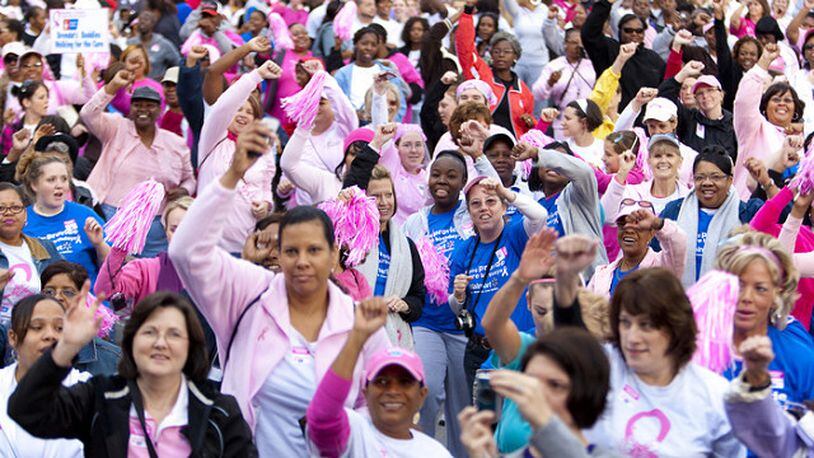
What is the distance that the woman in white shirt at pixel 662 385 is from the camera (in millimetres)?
4867

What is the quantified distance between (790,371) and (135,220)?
3.83 meters

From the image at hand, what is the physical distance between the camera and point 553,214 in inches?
341

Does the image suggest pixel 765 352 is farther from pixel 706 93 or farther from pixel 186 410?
pixel 706 93

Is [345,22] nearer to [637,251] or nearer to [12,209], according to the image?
[12,209]

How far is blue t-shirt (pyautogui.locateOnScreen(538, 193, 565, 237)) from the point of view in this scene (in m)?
8.52

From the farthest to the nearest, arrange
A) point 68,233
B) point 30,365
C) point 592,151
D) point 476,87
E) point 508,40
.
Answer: point 508,40, point 476,87, point 592,151, point 68,233, point 30,365

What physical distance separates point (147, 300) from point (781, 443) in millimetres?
2217

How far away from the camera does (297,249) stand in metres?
5.52

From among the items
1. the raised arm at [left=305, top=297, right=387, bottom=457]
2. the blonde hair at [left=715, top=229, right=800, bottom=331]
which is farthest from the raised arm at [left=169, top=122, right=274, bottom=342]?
the blonde hair at [left=715, top=229, right=800, bottom=331]

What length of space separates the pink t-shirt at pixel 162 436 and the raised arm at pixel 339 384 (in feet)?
1.42

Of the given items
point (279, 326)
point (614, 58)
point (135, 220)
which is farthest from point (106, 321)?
point (614, 58)

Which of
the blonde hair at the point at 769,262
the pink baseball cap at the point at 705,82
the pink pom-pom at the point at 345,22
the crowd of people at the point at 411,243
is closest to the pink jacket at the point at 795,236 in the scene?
the crowd of people at the point at 411,243

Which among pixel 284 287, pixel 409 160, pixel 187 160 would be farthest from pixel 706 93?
pixel 284 287

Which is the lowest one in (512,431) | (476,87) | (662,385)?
(512,431)
